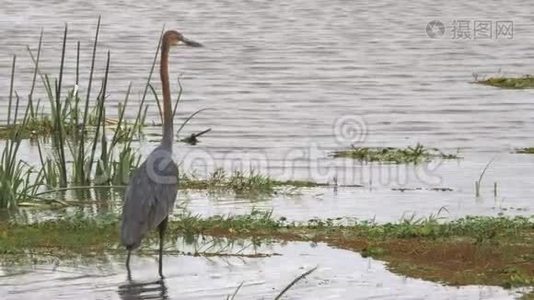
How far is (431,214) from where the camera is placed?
1313 centimetres

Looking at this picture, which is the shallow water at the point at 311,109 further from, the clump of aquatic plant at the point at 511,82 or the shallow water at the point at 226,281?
the clump of aquatic plant at the point at 511,82

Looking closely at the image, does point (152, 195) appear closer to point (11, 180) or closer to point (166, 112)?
point (166, 112)

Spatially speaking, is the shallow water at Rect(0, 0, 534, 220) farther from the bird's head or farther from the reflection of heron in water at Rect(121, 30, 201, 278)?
the reflection of heron in water at Rect(121, 30, 201, 278)

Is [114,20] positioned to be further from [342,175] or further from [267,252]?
[267,252]

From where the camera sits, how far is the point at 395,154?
16.9 m

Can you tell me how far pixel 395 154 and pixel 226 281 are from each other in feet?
23.3

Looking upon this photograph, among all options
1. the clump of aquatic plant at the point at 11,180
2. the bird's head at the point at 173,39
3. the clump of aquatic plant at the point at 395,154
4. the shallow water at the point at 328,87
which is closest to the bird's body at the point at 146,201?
the bird's head at the point at 173,39

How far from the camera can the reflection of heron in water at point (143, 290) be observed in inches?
383

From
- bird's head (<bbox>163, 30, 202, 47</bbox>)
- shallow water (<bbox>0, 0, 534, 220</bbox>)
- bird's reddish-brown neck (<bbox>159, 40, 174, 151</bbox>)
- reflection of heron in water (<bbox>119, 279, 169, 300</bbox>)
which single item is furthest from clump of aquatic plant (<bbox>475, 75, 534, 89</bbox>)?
reflection of heron in water (<bbox>119, 279, 169, 300</bbox>)

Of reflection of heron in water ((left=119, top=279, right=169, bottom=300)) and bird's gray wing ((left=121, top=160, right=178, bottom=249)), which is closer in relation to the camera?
reflection of heron in water ((left=119, top=279, right=169, bottom=300))

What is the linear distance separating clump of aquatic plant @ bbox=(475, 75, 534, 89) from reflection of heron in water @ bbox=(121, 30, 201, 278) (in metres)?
13.7

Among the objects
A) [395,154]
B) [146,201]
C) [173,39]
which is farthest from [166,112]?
[395,154]

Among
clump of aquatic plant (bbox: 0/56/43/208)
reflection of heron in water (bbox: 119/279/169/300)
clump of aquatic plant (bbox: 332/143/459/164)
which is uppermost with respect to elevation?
clump of aquatic plant (bbox: 0/56/43/208)

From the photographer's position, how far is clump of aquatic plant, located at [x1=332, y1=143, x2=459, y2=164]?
1667 cm
